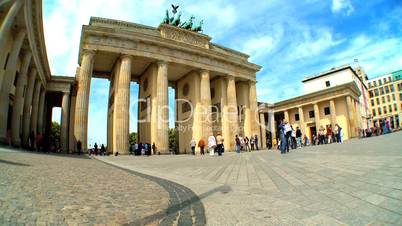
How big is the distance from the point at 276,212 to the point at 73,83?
31.1m

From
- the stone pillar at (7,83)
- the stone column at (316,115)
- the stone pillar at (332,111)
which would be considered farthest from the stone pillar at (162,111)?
the stone pillar at (332,111)

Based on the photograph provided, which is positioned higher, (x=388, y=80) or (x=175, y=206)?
(x=388, y=80)

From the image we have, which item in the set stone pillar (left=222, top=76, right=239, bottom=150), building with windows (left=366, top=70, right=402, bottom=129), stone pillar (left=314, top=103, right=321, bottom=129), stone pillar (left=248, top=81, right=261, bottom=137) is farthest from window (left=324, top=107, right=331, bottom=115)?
building with windows (left=366, top=70, right=402, bottom=129)

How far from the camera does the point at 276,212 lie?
280 cm

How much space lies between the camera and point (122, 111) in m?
25.2

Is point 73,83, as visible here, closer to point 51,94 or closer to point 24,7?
point 51,94

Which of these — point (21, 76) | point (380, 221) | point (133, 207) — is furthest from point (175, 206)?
point (21, 76)

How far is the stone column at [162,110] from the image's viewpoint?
26578 mm

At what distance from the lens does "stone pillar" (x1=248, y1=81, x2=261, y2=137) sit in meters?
36.3

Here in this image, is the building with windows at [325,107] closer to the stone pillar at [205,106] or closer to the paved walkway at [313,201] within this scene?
the stone pillar at [205,106]

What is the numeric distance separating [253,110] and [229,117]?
5.48 meters

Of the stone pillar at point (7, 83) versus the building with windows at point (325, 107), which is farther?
the building with windows at point (325, 107)

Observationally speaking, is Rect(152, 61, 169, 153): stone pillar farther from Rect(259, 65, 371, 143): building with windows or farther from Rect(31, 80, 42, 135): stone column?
Rect(259, 65, 371, 143): building with windows

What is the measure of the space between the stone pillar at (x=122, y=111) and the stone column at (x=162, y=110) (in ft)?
11.3
